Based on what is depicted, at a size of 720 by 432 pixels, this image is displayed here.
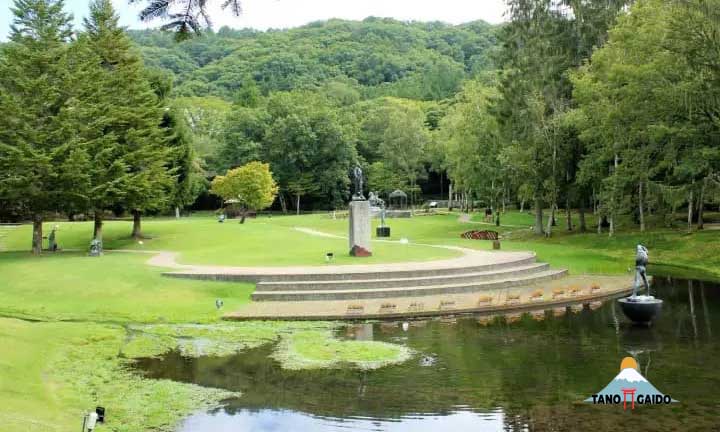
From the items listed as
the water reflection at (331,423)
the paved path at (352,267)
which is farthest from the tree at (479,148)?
the water reflection at (331,423)

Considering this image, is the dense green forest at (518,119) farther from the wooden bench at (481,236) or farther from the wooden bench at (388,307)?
the wooden bench at (388,307)

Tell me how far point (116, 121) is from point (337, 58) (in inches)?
4524

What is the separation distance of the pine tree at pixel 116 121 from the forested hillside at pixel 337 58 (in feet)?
246

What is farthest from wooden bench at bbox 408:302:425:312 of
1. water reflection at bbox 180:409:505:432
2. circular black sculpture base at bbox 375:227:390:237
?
circular black sculpture base at bbox 375:227:390:237

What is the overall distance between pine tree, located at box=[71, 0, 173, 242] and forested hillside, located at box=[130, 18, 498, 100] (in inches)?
2958

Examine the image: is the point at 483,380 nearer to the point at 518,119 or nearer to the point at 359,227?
the point at 359,227

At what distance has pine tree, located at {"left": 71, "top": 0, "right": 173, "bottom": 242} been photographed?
37.4 meters

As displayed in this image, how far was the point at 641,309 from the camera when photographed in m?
19.1

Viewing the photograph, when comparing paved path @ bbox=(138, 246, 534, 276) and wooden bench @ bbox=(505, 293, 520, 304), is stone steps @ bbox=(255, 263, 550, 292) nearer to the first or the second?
paved path @ bbox=(138, 246, 534, 276)

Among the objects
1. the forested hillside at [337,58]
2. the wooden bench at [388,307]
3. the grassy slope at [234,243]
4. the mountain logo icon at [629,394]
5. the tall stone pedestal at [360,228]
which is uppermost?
the forested hillside at [337,58]

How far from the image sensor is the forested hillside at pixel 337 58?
418 feet

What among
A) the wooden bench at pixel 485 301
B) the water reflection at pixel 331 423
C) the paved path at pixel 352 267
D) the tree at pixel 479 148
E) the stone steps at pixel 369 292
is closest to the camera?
the water reflection at pixel 331 423

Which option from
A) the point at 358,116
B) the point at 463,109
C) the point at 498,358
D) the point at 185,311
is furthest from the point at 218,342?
the point at 358,116

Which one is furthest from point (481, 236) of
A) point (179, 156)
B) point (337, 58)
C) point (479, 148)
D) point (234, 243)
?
point (337, 58)
